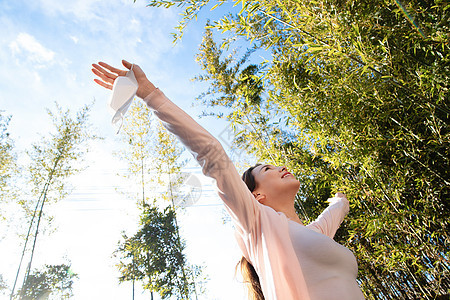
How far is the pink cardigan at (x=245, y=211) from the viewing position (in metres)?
0.71

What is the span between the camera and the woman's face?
1.13 meters

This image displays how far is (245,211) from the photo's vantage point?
752mm

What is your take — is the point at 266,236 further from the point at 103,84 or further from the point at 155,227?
the point at 155,227

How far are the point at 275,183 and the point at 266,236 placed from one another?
0.38m

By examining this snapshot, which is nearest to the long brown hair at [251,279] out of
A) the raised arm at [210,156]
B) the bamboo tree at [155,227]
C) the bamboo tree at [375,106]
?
the raised arm at [210,156]

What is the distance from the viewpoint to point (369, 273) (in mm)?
3189

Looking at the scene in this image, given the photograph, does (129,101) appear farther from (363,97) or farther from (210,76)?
(210,76)

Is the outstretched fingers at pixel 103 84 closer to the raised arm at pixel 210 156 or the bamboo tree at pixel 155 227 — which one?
the raised arm at pixel 210 156

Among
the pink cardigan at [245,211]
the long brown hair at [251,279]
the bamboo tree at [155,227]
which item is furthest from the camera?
the bamboo tree at [155,227]

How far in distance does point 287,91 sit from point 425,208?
4.69ft

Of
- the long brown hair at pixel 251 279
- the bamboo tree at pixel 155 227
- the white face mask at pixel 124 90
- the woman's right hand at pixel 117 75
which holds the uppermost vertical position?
the bamboo tree at pixel 155 227

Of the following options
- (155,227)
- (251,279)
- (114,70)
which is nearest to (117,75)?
(114,70)

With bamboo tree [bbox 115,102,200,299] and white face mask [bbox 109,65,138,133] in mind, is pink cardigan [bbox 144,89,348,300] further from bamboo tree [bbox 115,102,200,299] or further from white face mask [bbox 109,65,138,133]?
bamboo tree [bbox 115,102,200,299]

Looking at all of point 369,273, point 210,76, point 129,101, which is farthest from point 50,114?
point 369,273
